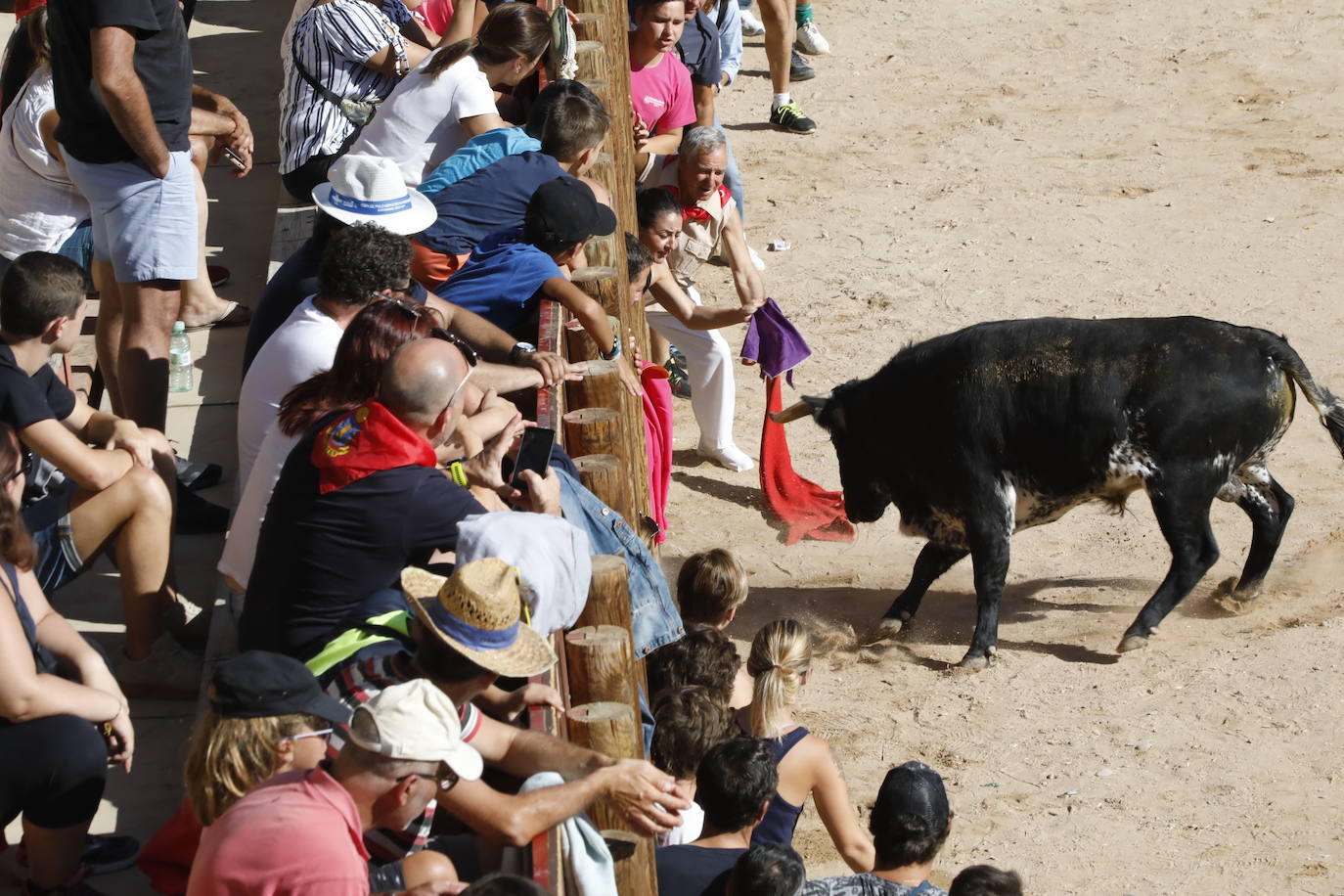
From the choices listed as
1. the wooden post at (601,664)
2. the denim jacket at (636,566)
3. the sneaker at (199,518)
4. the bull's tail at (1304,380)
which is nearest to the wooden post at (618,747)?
the wooden post at (601,664)

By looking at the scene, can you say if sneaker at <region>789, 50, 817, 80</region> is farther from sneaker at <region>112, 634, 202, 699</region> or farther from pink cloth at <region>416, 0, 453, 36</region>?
sneaker at <region>112, 634, 202, 699</region>

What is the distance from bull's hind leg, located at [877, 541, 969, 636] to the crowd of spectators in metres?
0.81

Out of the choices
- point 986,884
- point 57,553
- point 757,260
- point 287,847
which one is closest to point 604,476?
point 57,553

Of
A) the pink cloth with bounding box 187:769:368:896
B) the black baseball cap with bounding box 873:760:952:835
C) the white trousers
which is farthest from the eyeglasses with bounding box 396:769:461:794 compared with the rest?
the white trousers

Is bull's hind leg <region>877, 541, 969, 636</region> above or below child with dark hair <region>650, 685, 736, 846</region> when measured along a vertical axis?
below

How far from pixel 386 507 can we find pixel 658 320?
5254mm

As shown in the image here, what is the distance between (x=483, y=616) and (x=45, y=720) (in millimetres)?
1155

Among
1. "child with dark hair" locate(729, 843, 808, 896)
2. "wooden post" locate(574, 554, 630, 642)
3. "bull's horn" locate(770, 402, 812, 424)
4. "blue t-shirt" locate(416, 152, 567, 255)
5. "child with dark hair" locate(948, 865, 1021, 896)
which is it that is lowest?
"bull's horn" locate(770, 402, 812, 424)

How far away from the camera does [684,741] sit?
14.9ft

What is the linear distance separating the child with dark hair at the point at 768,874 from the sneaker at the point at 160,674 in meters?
1.98

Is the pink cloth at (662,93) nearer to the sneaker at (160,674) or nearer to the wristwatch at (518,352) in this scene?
the wristwatch at (518,352)

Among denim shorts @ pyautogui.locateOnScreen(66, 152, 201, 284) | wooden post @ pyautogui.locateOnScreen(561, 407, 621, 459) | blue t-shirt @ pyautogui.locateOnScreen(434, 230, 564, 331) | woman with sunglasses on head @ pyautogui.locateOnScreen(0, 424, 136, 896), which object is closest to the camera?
woman with sunglasses on head @ pyautogui.locateOnScreen(0, 424, 136, 896)

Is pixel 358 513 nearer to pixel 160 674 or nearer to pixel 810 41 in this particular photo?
pixel 160 674

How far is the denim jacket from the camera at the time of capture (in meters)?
4.82
